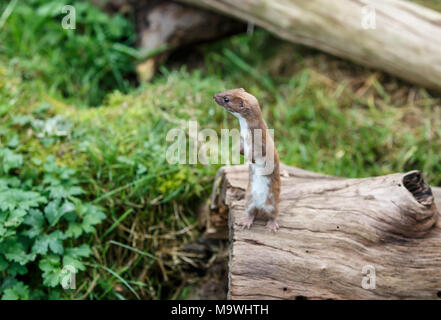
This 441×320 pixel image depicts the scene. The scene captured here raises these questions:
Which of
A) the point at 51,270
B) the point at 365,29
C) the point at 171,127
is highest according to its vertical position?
the point at 365,29

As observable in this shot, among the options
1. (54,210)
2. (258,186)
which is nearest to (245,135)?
(258,186)

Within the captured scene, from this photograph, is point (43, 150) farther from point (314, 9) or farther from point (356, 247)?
point (314, 9)

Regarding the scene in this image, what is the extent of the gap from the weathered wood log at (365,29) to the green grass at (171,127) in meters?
0.45

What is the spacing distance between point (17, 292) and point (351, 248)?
1870mm

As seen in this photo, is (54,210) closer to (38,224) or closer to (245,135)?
(38,224)

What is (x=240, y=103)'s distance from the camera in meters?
2.17

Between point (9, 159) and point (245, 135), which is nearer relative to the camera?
point (245, 135)

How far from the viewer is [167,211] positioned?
322 centimetres

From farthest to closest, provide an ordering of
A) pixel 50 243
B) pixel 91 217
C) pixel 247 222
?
pixel 91 217
pixel 50 243
pixel 247 222

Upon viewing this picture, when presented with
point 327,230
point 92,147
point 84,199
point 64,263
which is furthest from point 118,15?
point 327,230

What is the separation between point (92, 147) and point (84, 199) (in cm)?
38

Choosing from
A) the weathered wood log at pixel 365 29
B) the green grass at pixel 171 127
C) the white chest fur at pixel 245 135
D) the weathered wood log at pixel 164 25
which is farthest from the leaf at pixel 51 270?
the weathered wood log at pixel 365 29

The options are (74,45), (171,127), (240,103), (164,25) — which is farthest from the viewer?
(164,25)
